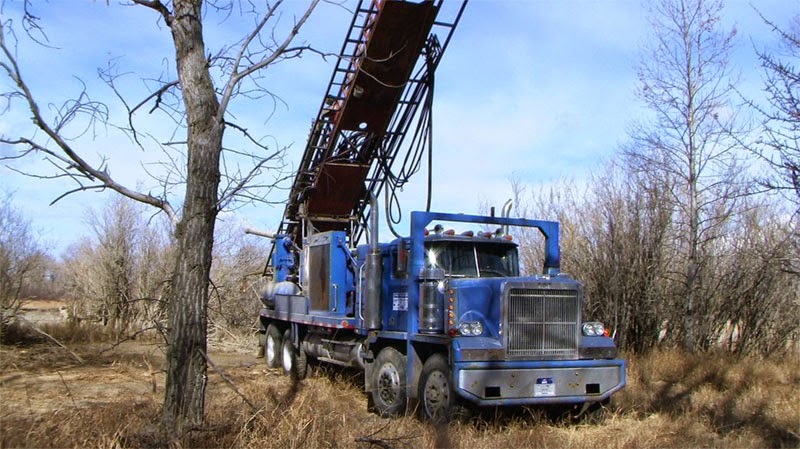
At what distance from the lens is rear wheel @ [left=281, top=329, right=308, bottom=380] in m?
13.4

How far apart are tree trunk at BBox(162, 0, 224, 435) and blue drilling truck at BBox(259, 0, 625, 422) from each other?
8.24 feet

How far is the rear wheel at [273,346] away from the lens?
14672mm

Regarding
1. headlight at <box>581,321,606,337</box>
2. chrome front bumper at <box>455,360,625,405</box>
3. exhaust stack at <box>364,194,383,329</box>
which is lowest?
chrome front bumper at <box>455,360,625,405</box>

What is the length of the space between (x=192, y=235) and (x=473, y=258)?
491 centimetres

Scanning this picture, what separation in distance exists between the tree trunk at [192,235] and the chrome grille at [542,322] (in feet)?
13.2

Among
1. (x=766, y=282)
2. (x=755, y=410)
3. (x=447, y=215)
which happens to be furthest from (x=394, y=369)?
(x=766, y=282)

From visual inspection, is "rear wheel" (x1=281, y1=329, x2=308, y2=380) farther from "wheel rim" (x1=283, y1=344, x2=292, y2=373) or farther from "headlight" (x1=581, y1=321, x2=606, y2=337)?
"headlight" (x1=581, y1=321, x2=606, y2=337)

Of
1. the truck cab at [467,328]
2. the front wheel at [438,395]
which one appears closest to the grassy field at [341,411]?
the front wheel at [438,395]

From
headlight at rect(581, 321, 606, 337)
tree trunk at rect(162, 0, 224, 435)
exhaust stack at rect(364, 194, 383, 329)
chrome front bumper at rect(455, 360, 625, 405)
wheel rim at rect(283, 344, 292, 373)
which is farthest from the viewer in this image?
wheel rim at rect(283, 344, 292, 373)

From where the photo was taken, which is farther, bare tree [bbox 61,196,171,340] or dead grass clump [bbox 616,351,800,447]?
bare tree [bbox 61,196,171,340]

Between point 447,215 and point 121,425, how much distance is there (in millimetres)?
5025

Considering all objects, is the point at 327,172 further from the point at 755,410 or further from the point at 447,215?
the point at 755,410

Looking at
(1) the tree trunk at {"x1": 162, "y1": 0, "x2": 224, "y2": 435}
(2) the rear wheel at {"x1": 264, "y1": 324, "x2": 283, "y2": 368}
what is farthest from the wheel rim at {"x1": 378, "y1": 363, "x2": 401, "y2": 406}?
(2) the rear wheel at {"x1": 264, "y1": 324, "x2": 283, "y2": 368}

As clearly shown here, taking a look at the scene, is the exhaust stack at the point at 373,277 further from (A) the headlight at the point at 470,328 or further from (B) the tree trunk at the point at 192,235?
(B) the tree trunk at the point at 192,235
